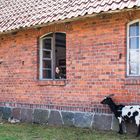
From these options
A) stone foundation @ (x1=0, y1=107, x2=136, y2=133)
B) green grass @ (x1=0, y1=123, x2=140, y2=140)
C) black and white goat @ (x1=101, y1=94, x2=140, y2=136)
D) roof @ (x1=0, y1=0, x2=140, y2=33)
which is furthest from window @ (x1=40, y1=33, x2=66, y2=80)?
black and white goat @ (x1=101, y1=94, x2=140, y2=136)

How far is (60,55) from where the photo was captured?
14.0 m

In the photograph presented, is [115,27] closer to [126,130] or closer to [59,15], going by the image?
[59,15]

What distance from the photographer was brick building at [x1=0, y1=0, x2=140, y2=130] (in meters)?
11.4

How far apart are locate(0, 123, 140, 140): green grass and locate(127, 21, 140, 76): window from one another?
1.74 meters

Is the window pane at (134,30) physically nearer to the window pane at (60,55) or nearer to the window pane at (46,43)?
the window pane at (60,55)

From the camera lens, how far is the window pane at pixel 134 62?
445 inches

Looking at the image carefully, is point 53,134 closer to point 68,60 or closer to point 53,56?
point 68,60

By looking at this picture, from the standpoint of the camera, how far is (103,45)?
11875 millimetres

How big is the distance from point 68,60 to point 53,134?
257 cm

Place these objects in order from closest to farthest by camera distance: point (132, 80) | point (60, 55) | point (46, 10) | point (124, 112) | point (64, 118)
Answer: point (124, 112), point (132, 80), point (64, 118), point (46, 10), point (60, 55)

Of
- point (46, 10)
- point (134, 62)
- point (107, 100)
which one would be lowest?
point (107, 100)

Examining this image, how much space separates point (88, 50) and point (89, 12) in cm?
128

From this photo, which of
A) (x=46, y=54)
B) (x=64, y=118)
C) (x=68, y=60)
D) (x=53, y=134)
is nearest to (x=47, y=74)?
(x=46, y=54)

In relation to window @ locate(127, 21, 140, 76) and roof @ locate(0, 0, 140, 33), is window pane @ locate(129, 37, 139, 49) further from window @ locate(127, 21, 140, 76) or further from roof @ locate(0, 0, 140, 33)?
roof @ locate(0, 0, 140, 33)
